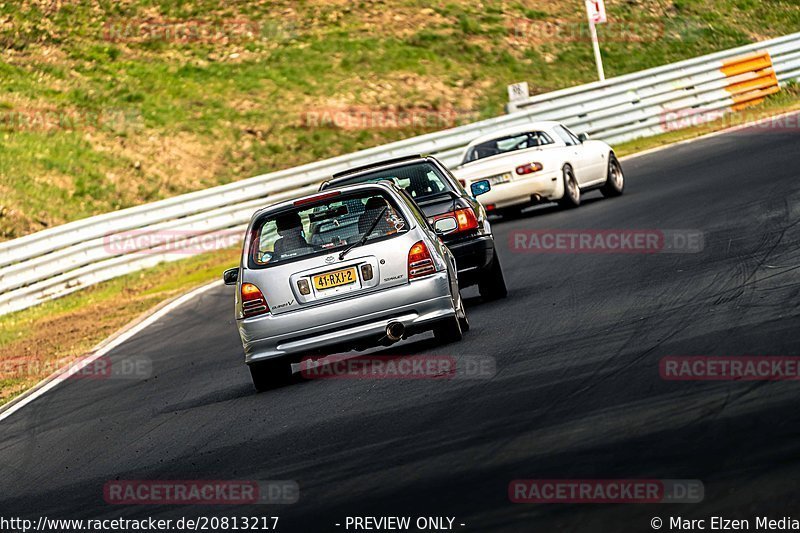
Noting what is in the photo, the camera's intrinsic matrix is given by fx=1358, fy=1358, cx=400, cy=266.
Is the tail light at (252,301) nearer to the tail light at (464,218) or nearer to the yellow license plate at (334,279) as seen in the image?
the yellow license plate at (334,279)

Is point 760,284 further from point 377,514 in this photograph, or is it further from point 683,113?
point 683,113

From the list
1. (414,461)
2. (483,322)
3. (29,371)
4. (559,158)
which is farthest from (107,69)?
(414,461)

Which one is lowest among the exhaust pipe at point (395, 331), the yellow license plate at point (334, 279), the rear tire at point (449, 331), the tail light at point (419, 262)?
the rear tire at point (449, 331)

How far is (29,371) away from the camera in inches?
569

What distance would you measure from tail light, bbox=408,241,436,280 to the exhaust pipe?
1.24ft

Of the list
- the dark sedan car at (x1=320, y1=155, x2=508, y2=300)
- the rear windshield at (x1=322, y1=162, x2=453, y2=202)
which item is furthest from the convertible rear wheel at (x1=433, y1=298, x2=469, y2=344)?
the rear windshield at (x1=322, y1=162, x2=453, y2=202)

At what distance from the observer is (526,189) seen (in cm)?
2020

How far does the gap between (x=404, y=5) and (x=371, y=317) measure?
103 feet

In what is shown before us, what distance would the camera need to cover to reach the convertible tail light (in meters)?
20.1

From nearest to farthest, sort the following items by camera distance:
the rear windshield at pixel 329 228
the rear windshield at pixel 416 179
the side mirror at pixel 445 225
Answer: the rear windshield at pixel 329 228, the side mirror at pixel 445 225, the rear windshield at pixel 416 179

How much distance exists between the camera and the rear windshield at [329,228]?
33.5 ft

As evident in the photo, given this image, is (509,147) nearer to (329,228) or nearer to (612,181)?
(612,181)

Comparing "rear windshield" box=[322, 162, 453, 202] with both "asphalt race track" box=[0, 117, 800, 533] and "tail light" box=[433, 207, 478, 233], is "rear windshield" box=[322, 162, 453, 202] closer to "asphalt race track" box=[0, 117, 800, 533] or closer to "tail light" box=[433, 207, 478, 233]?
"tail light" box=[433, 207, 478, 233]

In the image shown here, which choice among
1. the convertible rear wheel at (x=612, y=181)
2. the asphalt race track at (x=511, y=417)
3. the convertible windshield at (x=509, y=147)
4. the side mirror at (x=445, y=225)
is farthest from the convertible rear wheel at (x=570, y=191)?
the side mirror at (x=445, y=225)
